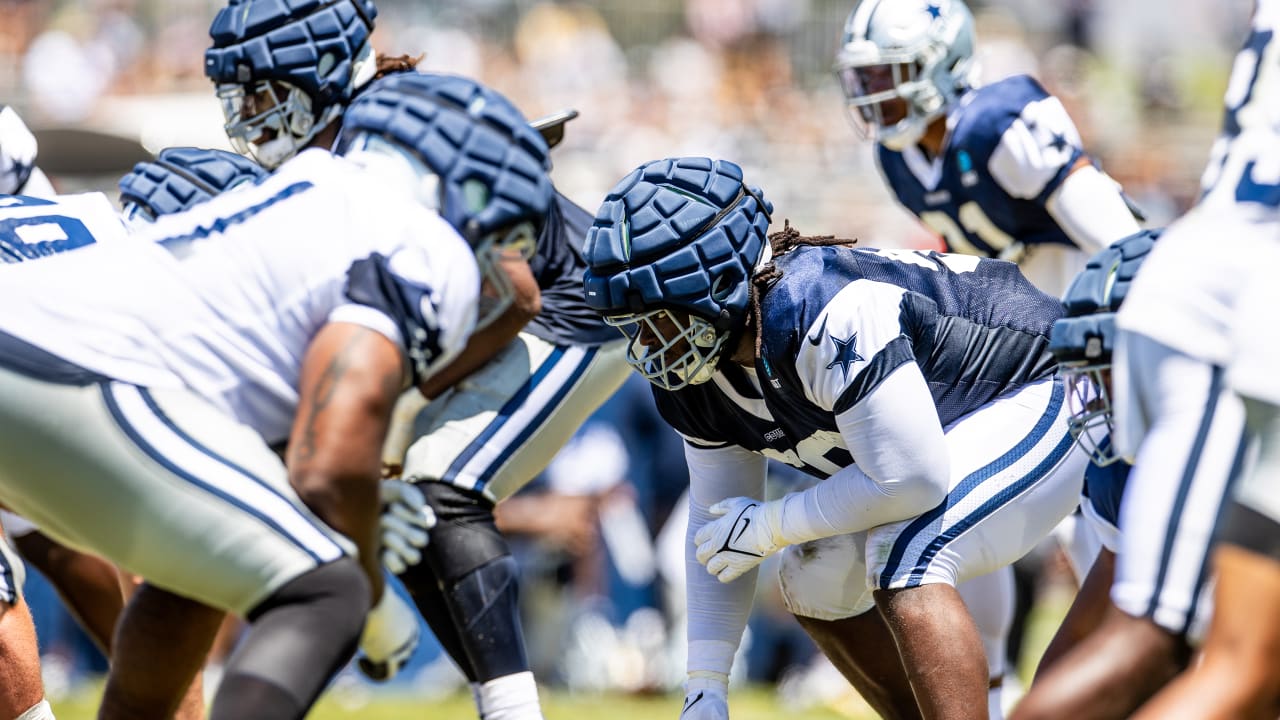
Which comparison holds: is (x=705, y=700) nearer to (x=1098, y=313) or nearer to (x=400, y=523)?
(x=400, y=523)

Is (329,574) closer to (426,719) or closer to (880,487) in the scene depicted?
(880,487)

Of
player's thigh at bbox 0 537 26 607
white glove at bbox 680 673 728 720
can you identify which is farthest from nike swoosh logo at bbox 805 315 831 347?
player's thigh at bbox 0 537 26 607

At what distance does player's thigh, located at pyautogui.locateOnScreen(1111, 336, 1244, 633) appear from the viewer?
257cm

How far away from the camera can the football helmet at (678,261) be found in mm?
3447

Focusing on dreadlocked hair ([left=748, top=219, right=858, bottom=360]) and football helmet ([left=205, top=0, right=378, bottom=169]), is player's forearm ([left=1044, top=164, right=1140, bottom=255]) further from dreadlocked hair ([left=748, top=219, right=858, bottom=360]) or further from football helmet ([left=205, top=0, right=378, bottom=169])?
football helmet ([left=205, top=0, right=378, bottom=169])

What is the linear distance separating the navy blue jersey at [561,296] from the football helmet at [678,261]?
19.7 inches

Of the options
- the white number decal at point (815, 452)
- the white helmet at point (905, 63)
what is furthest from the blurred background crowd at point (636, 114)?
the white number decal at point (815, 452)

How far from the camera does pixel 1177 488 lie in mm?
2598

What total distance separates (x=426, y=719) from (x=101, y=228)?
11.7 feet

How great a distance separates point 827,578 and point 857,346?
0.76 meters

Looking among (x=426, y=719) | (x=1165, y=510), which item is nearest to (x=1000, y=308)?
(x=1165, y=510)

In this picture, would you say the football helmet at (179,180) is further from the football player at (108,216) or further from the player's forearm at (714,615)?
the player's forearm at (714,615)

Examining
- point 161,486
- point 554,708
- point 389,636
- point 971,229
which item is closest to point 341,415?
point 161,486

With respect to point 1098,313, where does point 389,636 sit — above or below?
below
